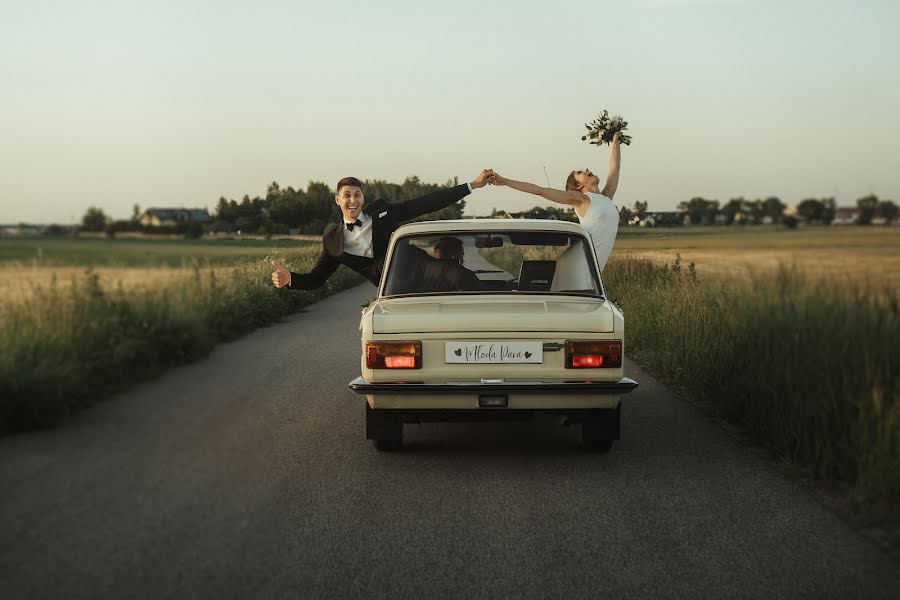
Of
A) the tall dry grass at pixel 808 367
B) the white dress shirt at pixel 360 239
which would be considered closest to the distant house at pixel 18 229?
the white dress shirt at pixel 360 239

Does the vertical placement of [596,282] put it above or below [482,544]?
above

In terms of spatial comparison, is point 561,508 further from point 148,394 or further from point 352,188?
point 148,394

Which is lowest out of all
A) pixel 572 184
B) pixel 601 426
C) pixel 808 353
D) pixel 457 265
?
pixel 601 426

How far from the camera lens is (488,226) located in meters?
7.30

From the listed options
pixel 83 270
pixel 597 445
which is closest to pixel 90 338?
pixel 83 270

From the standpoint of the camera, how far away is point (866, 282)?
7309mm

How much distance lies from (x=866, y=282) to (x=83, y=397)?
22.2 ft

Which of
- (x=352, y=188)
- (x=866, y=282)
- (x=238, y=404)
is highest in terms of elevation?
(x=352, y=188)

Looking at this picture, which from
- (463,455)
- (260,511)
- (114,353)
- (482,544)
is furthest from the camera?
(114,353)

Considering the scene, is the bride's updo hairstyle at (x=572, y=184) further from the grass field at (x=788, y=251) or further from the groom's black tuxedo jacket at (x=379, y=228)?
the grass field at (x=788, y=251)

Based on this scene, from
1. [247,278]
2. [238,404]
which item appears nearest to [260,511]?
[238,404]

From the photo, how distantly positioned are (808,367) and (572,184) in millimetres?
3287

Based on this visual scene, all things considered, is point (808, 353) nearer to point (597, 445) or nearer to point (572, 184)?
point (597, 445)

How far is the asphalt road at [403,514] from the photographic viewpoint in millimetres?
4121
